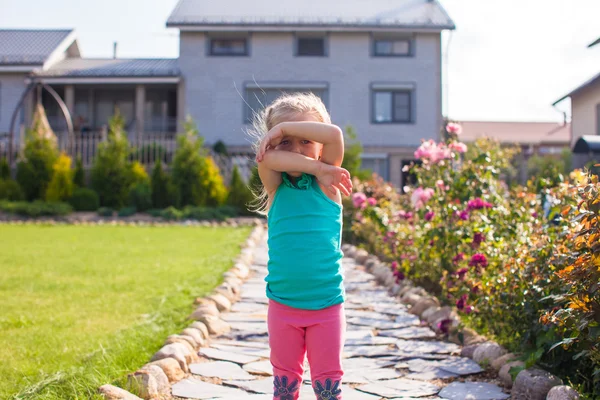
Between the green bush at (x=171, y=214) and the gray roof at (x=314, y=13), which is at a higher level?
the gray roof at (x=314, y=13)

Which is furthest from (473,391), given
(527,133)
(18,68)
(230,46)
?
(527,133)

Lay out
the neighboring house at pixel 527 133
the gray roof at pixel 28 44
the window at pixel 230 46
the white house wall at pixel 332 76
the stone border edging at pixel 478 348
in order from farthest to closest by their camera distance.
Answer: the neighboring house at pixel 527 133 < the gray roof at pixel 28 44 < the window at pixel 230 46 < the white house wall at pixel 332 76 < the stone border edging at pixel 478 348

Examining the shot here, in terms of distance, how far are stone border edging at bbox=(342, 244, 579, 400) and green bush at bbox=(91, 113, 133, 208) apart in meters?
10.9

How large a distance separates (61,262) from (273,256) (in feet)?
19.2

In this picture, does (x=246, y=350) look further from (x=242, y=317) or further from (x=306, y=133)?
(x=306, y=133)

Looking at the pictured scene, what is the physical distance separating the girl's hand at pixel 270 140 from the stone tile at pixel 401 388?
1508mm

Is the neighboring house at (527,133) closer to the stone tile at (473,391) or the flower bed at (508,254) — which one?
the flower bed at (508,254)

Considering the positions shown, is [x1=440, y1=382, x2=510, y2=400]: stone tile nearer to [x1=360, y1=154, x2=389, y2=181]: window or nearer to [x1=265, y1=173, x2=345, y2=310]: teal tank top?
[x1=265, y1=173, x2=345, y2=310]: teal tank top

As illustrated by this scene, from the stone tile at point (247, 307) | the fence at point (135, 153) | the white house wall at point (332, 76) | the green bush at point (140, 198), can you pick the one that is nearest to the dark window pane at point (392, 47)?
the white house wall at point (332, 76)

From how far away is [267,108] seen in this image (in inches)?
110

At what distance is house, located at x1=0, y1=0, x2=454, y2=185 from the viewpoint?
22734 mm

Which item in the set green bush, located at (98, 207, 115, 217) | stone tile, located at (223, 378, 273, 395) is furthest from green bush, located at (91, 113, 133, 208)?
stone tile, located at (223, 378, 273, 395)

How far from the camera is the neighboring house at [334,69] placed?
22734 millimetres

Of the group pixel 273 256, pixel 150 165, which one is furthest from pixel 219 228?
pixel 273 256
